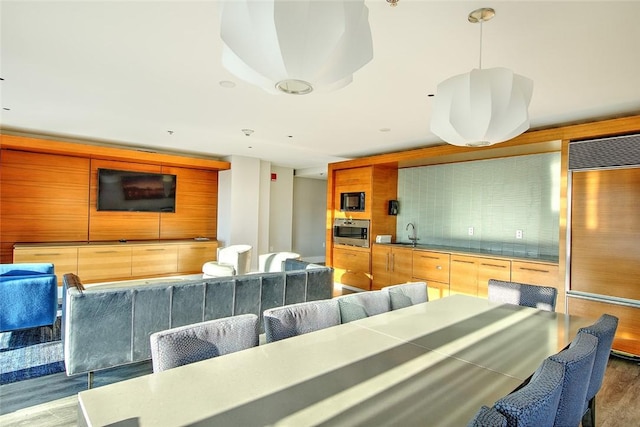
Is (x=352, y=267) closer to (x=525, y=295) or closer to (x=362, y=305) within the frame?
(x=525, y=295)

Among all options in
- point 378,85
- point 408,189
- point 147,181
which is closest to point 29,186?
point 147,181

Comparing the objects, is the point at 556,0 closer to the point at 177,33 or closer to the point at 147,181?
the point at 177,33

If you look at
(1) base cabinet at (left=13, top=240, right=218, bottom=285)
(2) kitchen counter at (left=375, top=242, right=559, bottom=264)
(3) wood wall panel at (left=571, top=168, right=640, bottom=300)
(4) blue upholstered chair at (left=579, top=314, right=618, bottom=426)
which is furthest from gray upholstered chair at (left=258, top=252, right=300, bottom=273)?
(4) blue upholstered chair at (left=579, top=314, right=618, bottom=426)

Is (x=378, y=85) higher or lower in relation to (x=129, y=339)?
higher

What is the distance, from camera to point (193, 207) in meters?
7.28

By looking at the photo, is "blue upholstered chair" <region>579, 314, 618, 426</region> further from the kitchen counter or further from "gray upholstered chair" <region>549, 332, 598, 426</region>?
the kitchen counter

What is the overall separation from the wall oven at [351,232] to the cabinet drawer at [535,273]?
240 cm

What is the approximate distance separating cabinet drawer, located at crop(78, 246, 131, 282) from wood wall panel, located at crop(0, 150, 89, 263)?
567mm

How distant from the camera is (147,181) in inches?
261

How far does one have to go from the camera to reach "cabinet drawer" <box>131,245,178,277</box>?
622cm

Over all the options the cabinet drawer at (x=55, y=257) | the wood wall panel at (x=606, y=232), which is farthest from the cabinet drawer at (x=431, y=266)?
the cabinet drawer at (x=55, y=257)

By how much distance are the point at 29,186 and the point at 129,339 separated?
4.58 metres

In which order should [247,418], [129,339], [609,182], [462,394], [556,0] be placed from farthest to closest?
[609,182] → [129,339] → [556,0] → [462,394] → [247,418]

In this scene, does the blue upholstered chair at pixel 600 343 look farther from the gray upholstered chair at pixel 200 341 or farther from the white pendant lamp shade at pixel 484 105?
the gray upholstered chair at pixel 200 341
